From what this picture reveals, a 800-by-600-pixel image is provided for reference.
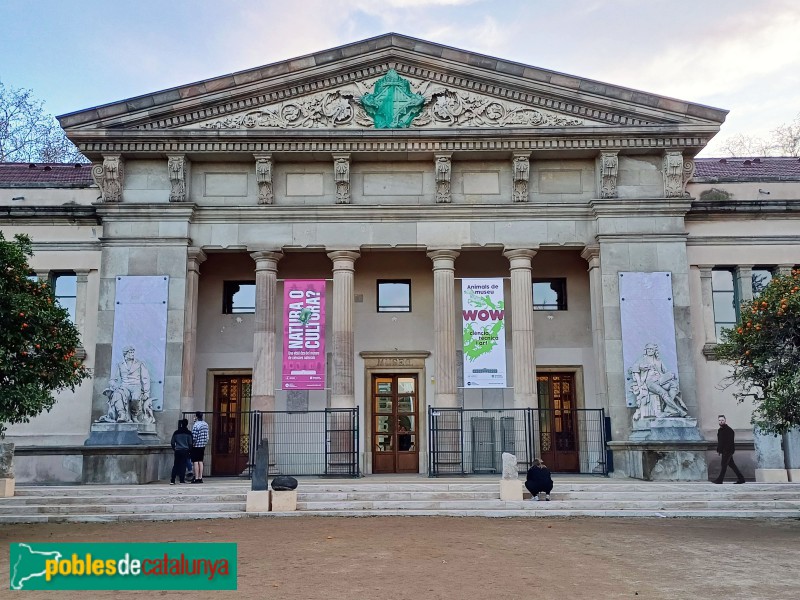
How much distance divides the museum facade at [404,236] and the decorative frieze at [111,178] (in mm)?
65

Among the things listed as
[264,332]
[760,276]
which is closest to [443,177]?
[264,332]

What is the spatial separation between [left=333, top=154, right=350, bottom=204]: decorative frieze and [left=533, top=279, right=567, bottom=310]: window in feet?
21.9

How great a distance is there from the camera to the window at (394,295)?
24.0 metres

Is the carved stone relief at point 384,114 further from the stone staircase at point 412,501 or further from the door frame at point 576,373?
the stone staircase at point 412,501

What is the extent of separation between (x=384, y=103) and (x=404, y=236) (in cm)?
389

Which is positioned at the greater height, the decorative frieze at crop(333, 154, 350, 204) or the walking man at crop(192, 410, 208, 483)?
the decorative frieze at crop(333, 154, 350, 204)

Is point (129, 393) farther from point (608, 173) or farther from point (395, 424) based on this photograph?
point (608, 173)

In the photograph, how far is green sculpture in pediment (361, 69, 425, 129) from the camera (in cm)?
2192

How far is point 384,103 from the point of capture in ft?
72.3

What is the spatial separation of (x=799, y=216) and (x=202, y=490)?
18718 mm

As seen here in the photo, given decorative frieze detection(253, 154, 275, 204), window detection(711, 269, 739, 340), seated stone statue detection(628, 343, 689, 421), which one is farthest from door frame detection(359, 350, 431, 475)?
window detection(711, 269, 739, 340)

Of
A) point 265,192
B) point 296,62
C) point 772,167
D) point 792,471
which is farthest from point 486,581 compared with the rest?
point 772,167

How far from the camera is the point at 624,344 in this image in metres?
21.0

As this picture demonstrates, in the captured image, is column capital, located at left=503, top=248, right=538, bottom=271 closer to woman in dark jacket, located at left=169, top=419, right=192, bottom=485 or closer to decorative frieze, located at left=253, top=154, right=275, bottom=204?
decorative frieze, located at left=253, top=154, right=275, bottom=204
